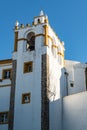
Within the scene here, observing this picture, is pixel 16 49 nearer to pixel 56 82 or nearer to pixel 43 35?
pixel 43 35

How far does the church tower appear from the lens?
30.1 meters

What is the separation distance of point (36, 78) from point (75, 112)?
5.03 meters

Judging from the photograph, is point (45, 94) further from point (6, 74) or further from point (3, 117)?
point (6, 74)

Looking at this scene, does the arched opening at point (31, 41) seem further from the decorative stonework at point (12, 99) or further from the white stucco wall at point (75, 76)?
the white stucco wall at point (75, 76)

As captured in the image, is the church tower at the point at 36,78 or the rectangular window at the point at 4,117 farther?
the rectangular window at the point at 4,117

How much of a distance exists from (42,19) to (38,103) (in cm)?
984

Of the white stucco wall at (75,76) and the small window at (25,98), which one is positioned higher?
the white stucco wall at (75,76)

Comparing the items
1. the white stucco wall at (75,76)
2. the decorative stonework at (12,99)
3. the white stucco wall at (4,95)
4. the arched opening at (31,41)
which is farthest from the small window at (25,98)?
the white stucco wall at (75,76)

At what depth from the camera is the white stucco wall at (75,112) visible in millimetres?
30436

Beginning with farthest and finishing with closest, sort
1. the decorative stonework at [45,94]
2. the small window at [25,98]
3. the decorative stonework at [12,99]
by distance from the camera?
the small window at [25,98] < the decorative stonework at [12,99] < the decorative stonework at [45,94]

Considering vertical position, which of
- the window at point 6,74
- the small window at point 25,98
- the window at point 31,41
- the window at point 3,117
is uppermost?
the window at point 31,41

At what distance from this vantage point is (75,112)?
31422 mm

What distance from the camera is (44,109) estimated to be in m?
29.7

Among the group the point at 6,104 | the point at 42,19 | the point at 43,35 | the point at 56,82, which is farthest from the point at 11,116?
the point at 42,19
